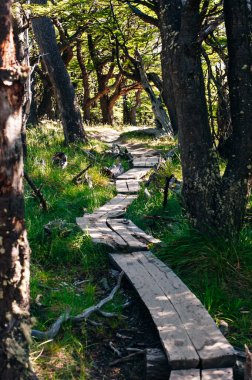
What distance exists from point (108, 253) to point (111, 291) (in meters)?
0.92

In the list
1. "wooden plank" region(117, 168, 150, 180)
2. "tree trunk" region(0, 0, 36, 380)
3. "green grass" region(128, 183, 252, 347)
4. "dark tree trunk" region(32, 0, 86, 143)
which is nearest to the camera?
"tree trunk" region(0, 0, 36, 380)

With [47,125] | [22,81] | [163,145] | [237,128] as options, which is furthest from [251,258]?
[47,125]

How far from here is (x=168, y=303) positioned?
4.61m

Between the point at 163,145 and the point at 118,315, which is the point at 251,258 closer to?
the point at 118,315

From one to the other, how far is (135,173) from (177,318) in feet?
21.6

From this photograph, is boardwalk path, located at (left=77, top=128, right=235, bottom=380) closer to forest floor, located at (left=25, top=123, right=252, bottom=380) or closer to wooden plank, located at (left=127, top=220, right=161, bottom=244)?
wooden plank, located at (left=127, top=220, right=161, bottom=244)

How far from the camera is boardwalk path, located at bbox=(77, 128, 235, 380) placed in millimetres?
3691

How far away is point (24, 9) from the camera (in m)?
8.67

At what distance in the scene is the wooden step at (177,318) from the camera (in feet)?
12.2

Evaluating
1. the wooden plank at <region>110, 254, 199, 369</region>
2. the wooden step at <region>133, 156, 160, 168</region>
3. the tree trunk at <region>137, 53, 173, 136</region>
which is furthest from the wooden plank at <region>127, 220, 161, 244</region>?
the tree trunk at <region>137, 53, 173, 136</region>

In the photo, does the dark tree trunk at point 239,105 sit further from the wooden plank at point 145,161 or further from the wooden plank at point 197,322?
the wooden plank at point 145,161

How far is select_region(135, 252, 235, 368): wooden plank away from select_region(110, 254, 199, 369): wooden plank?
52mm

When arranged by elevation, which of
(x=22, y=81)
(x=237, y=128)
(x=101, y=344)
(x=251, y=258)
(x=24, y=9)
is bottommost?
(x=101, y=344)

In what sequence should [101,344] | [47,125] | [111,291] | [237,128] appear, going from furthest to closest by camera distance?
[47,125], [237,128], [111,291], [101,344]
